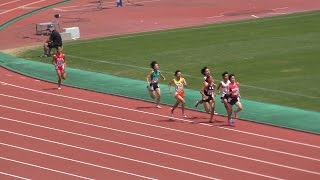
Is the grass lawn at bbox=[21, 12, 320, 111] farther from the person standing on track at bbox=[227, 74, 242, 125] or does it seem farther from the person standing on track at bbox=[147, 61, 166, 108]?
the person standing on track at bbox=[147, 61, 166, 108]

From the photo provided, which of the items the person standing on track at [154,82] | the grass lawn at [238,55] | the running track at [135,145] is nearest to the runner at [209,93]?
the running track at [135,145]

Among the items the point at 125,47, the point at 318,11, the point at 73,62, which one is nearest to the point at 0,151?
the point at 73,62

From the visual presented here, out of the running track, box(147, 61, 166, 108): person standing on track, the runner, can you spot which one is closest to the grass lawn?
the runner

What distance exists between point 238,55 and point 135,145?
51.4 feet

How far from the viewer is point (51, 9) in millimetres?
62469

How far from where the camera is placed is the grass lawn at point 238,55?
3609 centimetres

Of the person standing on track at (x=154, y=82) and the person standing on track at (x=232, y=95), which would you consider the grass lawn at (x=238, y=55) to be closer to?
the person standing on track at (x=232, y=95)

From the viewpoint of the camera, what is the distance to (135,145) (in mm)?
28609

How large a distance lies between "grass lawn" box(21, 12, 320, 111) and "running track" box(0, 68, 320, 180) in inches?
160

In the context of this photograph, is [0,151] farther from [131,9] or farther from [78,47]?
[131,9]

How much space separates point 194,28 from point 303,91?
18114 millimetres

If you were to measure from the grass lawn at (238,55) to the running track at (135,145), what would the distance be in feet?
13.3

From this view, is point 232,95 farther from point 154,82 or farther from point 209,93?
point 154,82

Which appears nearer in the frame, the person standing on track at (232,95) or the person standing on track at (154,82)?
the person standing on track at (232,95)
